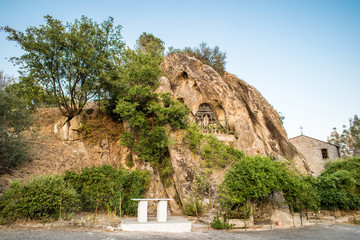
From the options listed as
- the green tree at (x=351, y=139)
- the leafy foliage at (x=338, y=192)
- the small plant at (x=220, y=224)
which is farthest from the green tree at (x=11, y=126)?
the green tree at (x=351, y=139)

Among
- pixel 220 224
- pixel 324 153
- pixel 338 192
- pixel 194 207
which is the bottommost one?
pixel 220 224

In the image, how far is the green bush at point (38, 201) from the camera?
656 cm

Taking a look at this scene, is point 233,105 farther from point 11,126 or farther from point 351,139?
point 351,139

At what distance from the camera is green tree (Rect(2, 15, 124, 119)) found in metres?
11.6

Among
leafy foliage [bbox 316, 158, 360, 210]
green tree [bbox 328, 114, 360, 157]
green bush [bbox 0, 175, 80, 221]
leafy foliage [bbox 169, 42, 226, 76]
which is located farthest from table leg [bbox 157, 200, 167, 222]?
green tree [bbox 328, 114, 360, 157]

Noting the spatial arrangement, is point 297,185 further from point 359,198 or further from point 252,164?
point 359,198

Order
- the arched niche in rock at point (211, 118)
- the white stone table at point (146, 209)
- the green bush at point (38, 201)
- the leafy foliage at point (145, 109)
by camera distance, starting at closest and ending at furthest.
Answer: the green bush at point (38, 201) → the white stone table at point (146, 209) → the leafy foliage at point (145, 109) → the arched niche in rock at point (211, 118)

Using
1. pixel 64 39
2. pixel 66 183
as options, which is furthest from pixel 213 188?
pixel 64 39

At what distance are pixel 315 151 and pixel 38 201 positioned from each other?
3084 cm

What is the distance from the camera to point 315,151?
2772cm

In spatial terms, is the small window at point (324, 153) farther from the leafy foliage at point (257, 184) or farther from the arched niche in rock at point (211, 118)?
the leafy foliage at point (257, 184)

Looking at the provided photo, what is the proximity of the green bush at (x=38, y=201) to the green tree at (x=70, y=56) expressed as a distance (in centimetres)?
688

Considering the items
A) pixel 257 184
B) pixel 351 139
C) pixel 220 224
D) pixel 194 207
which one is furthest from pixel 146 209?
pixel 351 139

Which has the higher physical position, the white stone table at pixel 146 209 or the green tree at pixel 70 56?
the green tree at pixel 70 56
